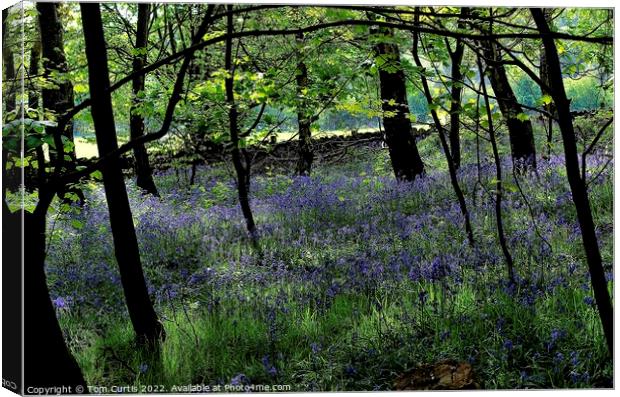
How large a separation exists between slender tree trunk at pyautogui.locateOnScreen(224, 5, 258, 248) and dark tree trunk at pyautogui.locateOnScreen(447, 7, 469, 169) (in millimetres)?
1499

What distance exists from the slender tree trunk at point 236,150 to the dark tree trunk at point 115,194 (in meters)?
0.78

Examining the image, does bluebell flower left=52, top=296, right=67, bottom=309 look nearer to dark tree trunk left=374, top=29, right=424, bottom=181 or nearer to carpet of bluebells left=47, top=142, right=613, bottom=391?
carpet of bluebells left=47, top=142, right=613, bottom=391

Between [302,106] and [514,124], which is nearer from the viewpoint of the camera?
[302,106]

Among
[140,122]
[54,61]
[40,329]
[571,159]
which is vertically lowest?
[40,329]

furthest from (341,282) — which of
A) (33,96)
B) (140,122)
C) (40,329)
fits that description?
A: (33,96)

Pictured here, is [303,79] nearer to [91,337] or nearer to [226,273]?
[226,273]

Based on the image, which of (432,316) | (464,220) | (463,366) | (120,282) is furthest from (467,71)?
(120,282)

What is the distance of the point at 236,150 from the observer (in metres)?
5.02

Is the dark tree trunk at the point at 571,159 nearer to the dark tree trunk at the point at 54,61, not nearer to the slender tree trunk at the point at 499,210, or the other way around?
the slender tree trunk at the point at 499,210

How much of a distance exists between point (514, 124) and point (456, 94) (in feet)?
1.90

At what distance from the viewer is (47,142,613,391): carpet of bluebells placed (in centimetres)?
485

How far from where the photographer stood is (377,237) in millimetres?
5320

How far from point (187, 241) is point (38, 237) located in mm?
1061

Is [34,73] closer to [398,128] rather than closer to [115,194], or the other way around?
[115,194]
